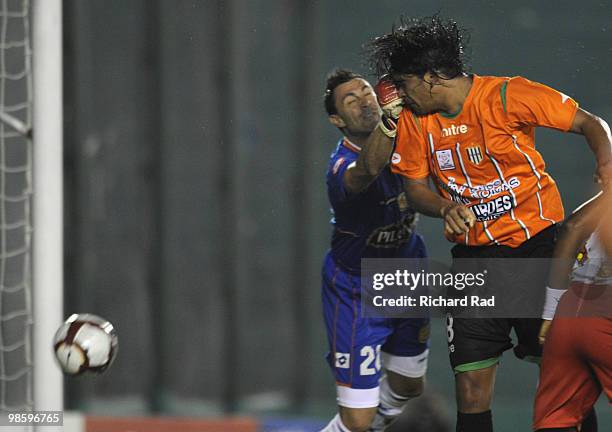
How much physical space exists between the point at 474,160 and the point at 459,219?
0.95ft

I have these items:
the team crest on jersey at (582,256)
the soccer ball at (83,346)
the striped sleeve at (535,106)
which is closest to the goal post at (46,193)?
the soccer ball at (83,346)

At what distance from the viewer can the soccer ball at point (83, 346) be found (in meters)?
3.50

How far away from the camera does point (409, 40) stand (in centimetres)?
312

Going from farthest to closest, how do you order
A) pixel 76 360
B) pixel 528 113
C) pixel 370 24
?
pixel 370 24, pixel 76 360, pixel 528 113

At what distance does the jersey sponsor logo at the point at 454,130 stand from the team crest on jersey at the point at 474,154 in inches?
2.4

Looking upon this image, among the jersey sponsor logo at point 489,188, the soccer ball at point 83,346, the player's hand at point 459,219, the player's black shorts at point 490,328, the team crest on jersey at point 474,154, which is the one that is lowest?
the soccer ball at point 83,346

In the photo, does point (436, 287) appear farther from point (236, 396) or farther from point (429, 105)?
point (236, 396)

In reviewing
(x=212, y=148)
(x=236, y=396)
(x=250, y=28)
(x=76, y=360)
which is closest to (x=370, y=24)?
(x=250, y=28)

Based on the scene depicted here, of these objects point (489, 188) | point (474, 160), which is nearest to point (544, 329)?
point (489, 188)

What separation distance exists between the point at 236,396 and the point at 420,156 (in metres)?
3.20

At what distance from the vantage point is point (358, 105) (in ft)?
12.4

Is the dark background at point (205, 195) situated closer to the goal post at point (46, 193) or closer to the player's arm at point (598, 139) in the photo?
the goal post at point (46, 193)

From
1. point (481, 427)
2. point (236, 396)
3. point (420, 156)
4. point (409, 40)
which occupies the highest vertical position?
point (409, 40)

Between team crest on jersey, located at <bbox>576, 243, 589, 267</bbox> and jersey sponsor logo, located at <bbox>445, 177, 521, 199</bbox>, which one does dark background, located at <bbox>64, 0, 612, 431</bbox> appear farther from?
team crest on jersey, located at <bbox>576, 243, 589, 267</bbox>
